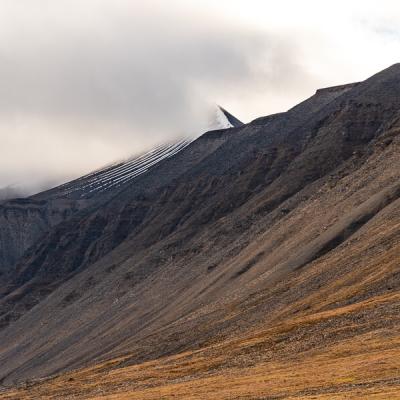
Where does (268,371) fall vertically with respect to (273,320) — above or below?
above

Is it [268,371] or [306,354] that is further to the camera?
[306,354]

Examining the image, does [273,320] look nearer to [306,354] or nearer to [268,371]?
[306,354]

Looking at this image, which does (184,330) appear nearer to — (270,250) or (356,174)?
(270,250)

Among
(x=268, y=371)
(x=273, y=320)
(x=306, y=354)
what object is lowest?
(x=306, y=354)

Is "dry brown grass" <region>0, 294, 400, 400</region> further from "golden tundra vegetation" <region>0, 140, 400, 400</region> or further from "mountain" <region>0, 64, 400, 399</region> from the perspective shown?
"mountain" <region>0, 64, 400, 399</region>

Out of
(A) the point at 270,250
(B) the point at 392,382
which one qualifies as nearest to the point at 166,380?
(B) the point at 392,382

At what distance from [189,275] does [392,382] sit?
442 feet

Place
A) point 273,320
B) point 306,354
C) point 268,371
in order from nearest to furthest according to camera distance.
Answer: point 268,371 → point 306,354 → point 273,320

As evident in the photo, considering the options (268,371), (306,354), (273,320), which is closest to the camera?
(268,371)

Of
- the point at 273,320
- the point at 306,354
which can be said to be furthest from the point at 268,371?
the point at 273,320

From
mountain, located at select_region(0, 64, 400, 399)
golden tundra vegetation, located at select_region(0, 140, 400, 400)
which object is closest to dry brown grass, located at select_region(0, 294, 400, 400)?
golden tundra vegetation, located at select_region(0, 140, 400, 400)

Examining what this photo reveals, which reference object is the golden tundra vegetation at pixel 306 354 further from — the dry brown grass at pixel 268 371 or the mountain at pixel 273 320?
the mountain at pixel 273 320

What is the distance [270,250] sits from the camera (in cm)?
16662

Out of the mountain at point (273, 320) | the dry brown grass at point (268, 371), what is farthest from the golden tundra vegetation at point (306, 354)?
the mountain at point (273, 320)
